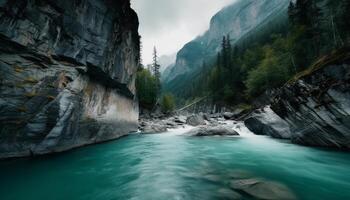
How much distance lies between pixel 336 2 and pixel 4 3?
32.7m

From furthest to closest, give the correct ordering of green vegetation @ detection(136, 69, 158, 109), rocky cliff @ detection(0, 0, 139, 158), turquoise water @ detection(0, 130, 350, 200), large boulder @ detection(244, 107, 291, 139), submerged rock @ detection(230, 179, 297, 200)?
1. green vegetation @ detection(136, 69, 158, 109)
2. large boulder @ detection(244, 107, 291, 139)
3. rocky cliff @ detection(0, 0, 139, 158)
4. turquoise water @ detection(0, 130, 350, 200)
5. submerged rock @ detection(230, 179, 297, 200)

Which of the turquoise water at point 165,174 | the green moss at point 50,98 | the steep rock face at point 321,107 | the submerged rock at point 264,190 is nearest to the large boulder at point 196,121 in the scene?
the steep rock face at point 321,107

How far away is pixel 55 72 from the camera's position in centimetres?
927

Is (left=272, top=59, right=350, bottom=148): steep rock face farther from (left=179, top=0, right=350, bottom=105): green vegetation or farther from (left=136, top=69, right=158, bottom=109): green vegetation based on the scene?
(left=136, top=69, right=158, bottom=109): green vegetation

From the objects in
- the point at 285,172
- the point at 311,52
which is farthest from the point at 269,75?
the point at 285,172

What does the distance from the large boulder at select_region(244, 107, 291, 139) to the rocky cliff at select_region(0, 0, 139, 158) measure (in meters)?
13.9

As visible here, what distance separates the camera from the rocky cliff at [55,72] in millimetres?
7617

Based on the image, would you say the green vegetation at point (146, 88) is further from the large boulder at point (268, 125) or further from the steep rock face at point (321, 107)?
the steep rock face at point (321, 107)

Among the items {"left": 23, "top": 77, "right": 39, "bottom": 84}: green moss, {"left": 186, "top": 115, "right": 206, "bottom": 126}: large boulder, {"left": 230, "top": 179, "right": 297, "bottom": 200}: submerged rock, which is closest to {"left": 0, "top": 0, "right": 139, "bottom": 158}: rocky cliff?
{"left": 23, "top": 77, "right": 39, "bottom": 84}: green moss

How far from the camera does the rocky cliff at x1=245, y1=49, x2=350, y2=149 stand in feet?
26.7

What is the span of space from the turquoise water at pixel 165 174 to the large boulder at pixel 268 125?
5.09 m

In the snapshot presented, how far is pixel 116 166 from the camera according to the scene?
26.7 feet

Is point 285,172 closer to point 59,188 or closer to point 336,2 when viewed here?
point 59,188

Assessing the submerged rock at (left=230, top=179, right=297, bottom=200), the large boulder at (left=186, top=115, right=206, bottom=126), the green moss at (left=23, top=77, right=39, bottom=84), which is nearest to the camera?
the submerged rock at (left=230, top=179, right=297, bottom=200)
